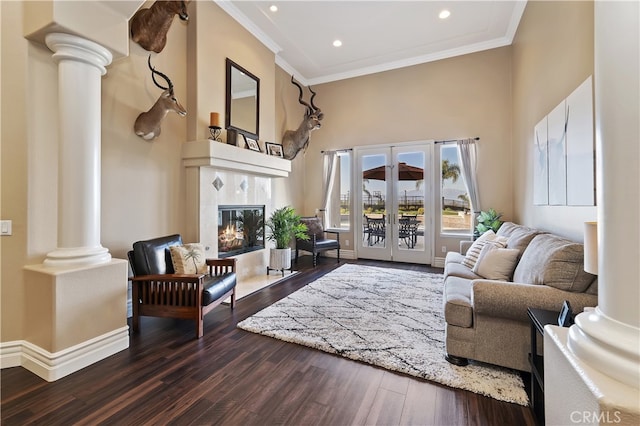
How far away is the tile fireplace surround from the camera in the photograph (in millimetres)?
3705

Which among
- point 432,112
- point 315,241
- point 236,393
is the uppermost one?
point 432,112

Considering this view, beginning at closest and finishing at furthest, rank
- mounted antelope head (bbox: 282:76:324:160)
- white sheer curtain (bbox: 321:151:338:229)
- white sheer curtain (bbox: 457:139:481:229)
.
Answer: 1. white sheer curtain (bbox: 457:139:481:229)
2. mounted antelope head (bbox: 282:76:324:160)
3. white sheer curtain (bbox: 321:151:338:229)

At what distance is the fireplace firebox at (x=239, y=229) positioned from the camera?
4.26 meters

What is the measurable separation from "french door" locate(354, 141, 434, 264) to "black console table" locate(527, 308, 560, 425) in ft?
13.0

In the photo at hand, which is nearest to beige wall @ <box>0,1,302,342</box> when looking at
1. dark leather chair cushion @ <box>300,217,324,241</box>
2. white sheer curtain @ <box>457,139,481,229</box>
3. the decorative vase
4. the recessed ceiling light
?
the decorative vase

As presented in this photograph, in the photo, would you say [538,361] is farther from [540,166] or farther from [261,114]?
[261,114]

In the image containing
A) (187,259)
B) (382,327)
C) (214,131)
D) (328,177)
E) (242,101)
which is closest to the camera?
(382,327)

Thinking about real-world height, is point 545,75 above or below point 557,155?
above

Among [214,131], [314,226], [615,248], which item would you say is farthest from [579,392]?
[314,226]

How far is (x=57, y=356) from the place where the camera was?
2.03 m

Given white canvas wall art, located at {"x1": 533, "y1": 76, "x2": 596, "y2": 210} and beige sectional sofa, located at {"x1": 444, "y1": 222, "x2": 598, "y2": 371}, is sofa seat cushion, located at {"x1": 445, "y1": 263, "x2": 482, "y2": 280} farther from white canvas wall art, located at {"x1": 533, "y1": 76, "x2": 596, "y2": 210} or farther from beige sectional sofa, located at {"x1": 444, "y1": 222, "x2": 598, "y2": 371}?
white canvas wall art, located at {"x1": 533, "y1": 76, "x2": 596, "y2": 210}

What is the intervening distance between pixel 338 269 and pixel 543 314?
3.65 m

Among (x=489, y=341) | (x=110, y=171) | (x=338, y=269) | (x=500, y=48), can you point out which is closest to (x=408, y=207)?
(x=338, y=269)

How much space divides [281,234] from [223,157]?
1780mm
